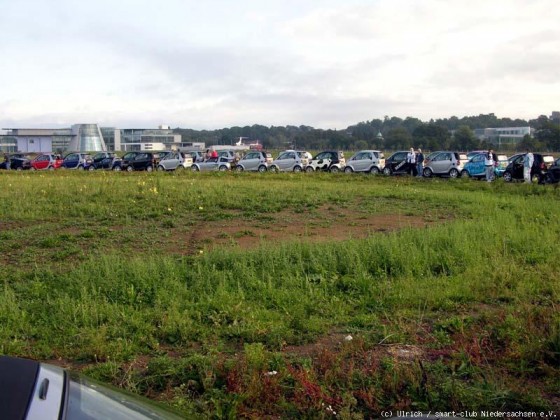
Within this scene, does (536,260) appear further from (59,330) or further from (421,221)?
(59,330)

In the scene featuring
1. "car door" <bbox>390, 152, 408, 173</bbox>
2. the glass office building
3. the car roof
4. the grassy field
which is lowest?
the grassy field

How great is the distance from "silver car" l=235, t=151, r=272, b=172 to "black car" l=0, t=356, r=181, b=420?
115 feet

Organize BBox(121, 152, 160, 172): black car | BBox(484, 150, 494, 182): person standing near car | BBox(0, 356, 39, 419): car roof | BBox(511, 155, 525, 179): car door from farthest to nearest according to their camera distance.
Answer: BBox(121, 152, 160, 172): black car < BBox(484, 150, 494, 182): person standing near car < BBox(511, 155, 525, 179): car door < BBox(0, 356, 39, 419): car roof

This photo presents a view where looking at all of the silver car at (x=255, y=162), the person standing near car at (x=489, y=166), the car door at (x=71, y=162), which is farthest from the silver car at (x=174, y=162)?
the person standing near car at (x=489, y=166)

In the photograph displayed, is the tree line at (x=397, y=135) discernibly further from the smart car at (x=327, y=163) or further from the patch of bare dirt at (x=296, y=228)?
the patch of bare dirt at (x=296, y=228)

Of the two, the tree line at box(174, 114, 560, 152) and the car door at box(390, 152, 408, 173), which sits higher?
the tree line at box(174, 114, 560, 152)

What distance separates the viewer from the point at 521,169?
28641 millimetres

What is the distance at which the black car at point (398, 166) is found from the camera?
32281mm

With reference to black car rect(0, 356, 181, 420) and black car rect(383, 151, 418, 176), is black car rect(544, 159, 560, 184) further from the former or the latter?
black car rect(0, 356, 181, 420)

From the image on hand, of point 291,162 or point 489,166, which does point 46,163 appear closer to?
point 291,162

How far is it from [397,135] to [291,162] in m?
44.3

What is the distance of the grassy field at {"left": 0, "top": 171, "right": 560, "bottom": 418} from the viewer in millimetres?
4520

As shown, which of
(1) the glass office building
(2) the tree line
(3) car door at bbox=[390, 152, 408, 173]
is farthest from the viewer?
(1) the glass office building

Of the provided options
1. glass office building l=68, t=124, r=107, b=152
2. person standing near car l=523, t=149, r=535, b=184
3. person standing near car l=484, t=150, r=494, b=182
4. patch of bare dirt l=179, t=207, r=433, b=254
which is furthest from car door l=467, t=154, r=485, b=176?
glass office building l=68, t=124, r=107, b=152
